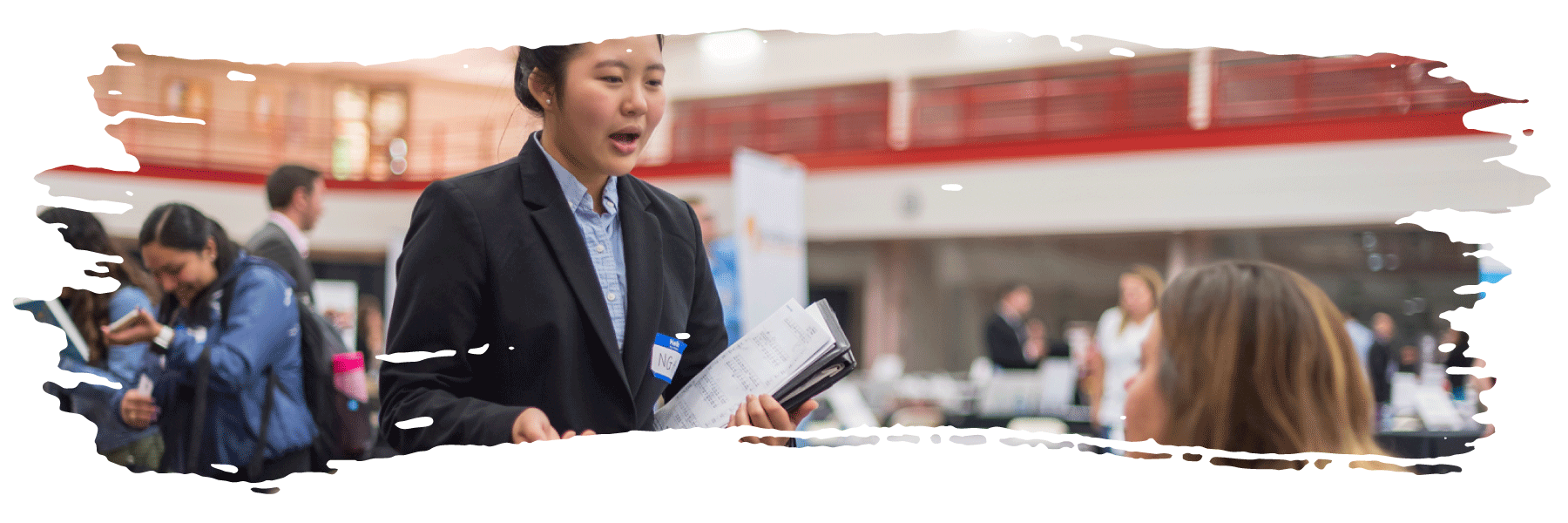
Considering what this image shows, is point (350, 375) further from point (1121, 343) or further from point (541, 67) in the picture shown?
point (1121, 343)

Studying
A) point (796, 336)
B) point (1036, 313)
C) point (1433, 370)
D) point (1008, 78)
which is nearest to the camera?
point (796, 336)

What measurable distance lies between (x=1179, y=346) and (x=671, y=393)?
52 centimetres

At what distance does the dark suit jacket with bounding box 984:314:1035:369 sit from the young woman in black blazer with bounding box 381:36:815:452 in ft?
10.9

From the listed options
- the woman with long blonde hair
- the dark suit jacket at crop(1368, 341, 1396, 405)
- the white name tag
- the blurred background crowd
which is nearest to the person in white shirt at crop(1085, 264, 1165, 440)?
the blurred background crowd

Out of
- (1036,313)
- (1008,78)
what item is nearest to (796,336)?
(1008,78)

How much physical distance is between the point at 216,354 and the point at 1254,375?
1.22m

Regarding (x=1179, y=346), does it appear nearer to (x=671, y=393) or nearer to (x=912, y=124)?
(x=671, y=393)

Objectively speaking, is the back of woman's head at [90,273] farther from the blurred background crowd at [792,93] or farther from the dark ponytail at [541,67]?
the dark ponytail at [541,67]

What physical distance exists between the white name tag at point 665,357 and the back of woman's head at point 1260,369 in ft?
1.58

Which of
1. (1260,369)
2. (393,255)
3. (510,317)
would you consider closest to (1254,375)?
(1260,369)

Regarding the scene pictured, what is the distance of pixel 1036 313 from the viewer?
7523mm

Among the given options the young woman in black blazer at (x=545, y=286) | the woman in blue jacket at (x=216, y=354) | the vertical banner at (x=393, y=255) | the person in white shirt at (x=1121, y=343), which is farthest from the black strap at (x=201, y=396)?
the person in white shirt at (x=1121, y=343)

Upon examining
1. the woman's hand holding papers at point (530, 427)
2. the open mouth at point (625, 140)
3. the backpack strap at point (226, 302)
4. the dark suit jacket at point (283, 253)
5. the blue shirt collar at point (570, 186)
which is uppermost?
the open mouth at point (625, 140)

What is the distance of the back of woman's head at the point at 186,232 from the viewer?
1.08m
